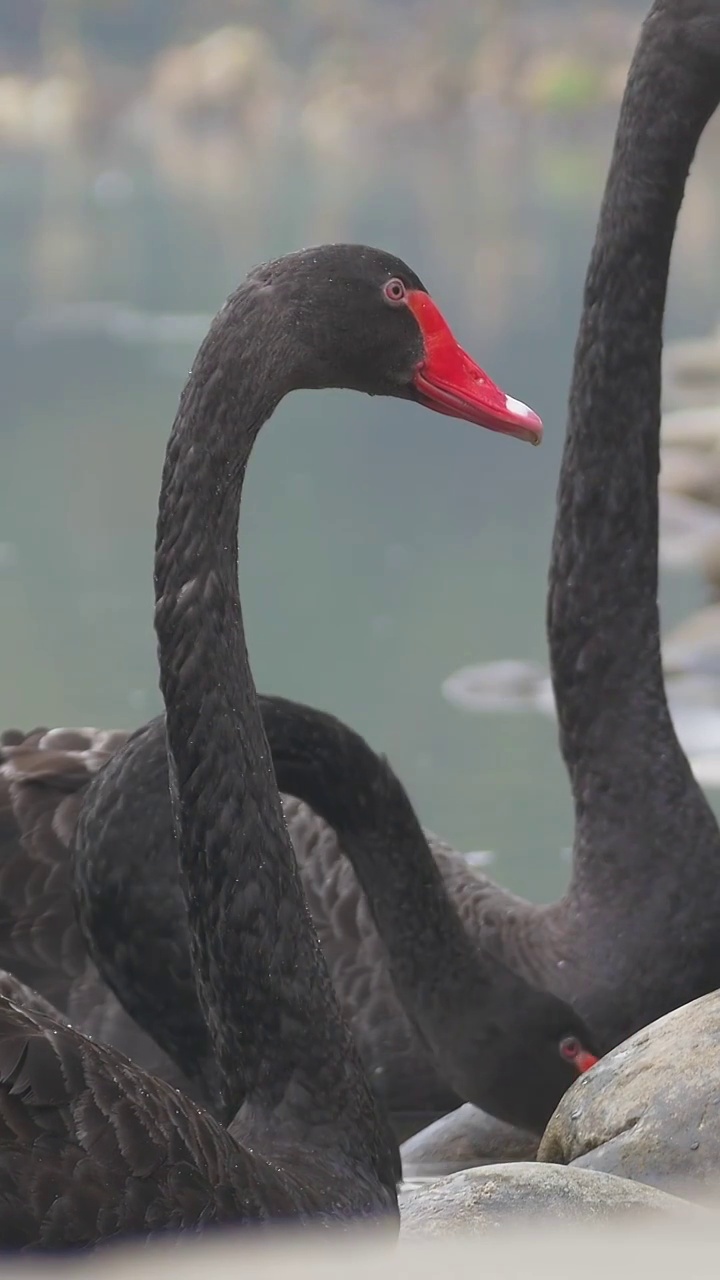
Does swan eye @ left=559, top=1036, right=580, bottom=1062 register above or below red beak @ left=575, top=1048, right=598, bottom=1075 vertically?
above

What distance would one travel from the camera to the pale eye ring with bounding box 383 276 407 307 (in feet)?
4.57

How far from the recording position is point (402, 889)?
1.72 m

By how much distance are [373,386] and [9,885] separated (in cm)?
72

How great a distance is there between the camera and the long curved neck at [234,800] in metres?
1.25

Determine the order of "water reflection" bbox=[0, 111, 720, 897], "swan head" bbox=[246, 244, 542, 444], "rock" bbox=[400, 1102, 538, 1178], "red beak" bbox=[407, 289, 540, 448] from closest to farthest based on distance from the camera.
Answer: "swan head" bbox=[246, 244, 542, 444], "red beak" bbox=[407, 289, 540, 448], "rock" bbox=[400, 1102, 538, 1178], "water reflection" bbox=[0, 111, 720, 897]

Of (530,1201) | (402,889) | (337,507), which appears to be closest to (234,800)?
(530,1201)

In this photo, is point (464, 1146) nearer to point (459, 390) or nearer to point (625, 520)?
point (625, 520)

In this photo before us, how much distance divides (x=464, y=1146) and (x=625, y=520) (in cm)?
61

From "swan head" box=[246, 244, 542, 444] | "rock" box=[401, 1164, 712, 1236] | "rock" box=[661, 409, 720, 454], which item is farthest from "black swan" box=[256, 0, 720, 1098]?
"rock" box=[661, 409, 720, 454]

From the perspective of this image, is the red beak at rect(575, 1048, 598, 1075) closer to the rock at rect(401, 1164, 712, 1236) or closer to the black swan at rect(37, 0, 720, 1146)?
the black swan at rect(37, 0, 720, 1146)

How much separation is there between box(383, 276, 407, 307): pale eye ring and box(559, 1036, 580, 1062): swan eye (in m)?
0.67

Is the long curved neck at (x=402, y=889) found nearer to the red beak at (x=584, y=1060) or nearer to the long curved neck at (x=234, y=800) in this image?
the red beak at (x=584, y=1060)

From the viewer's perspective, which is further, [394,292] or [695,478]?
[695,478]

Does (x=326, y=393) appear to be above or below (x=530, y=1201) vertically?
above
